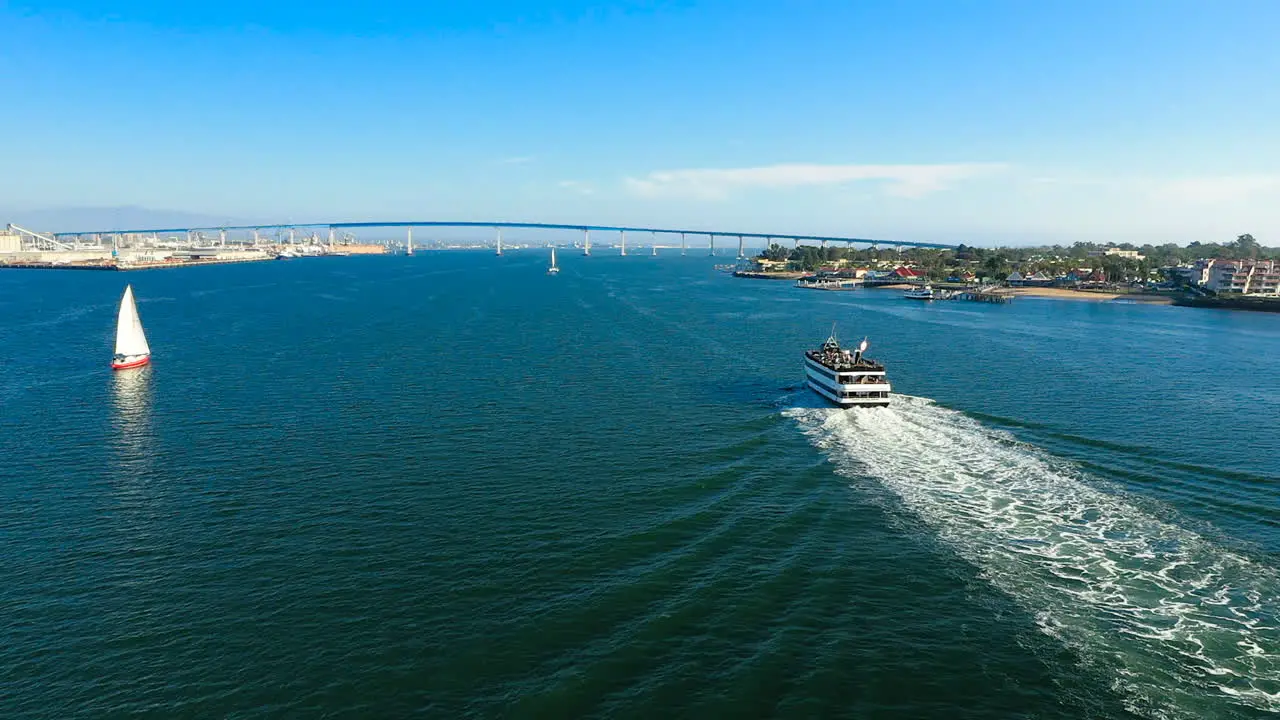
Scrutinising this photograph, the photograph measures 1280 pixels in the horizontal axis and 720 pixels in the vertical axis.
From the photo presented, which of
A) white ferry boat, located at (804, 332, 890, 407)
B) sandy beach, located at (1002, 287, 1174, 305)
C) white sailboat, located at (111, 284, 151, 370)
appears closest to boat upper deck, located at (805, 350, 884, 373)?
white ferry boat, located at (804, 332, 890, 407)

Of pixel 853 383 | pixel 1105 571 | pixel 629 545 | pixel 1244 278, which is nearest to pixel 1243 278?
pixel 1244 278

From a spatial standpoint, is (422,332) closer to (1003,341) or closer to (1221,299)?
(1003,341)

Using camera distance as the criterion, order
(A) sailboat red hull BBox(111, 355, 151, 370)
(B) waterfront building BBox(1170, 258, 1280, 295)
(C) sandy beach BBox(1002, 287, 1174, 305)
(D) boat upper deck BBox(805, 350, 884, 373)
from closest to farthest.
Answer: (D) boat upper deck BBox(805, 350, 884, 373) < (A) sailboat red hull BBox(111, 355, 151, 370) < (B) waterfront building BBox(1170, 258, 1280, 295) < (C) sandy beach BBox(1002, 287, 1174, 305)

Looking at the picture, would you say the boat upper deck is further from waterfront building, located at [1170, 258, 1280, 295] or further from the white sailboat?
waterfront building, located at [1170, 258, 1280, 295]

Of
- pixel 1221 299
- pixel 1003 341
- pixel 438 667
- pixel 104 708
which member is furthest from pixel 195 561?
pixel 1221 299

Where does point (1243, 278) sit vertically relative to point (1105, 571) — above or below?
above

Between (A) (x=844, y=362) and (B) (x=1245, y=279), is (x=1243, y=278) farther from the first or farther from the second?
(A) (x=844, y=362)
